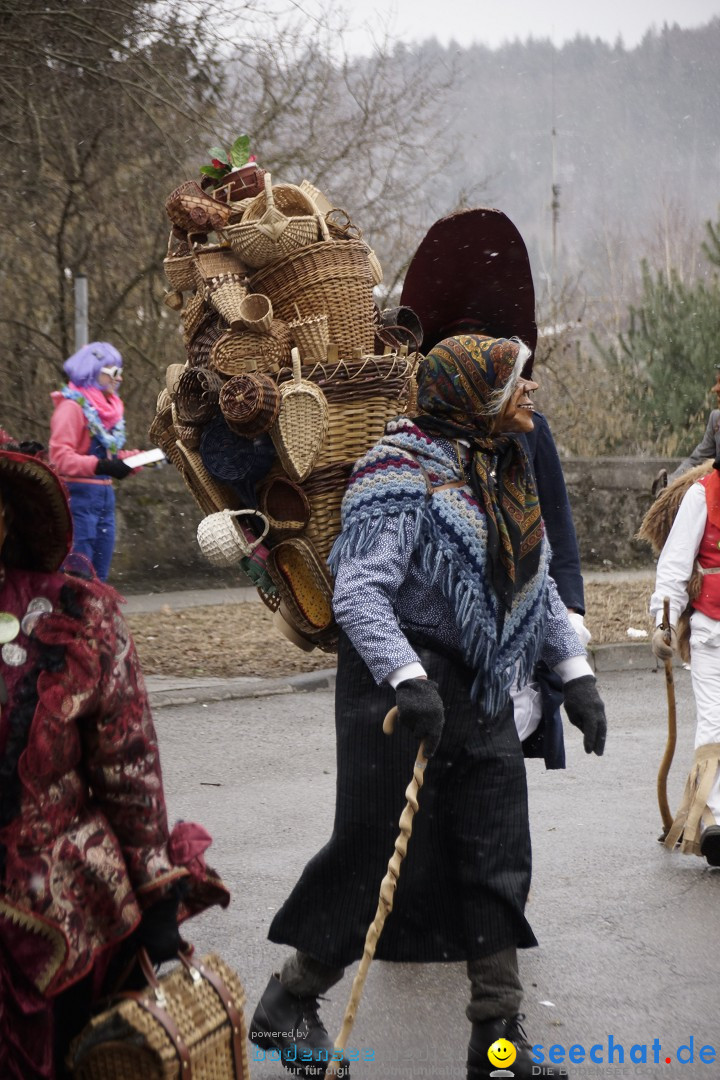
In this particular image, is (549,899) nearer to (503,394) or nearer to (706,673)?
(706,673)

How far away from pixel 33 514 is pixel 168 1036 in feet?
3.08

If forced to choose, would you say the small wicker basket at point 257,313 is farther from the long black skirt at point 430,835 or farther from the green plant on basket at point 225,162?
the long black skirt at point 430,835

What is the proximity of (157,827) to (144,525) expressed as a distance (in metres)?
10.7

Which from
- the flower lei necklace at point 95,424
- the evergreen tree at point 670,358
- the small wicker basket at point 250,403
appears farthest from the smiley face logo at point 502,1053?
the evergreen tree at point 670,358

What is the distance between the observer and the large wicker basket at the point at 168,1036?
2494 mm

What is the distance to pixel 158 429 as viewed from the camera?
15.0ft

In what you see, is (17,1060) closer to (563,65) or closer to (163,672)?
(163,672)

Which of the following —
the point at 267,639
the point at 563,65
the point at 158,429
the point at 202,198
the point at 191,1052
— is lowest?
the point at 267,639

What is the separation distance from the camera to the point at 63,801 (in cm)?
253

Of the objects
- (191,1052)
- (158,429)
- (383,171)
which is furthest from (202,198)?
(383,171)

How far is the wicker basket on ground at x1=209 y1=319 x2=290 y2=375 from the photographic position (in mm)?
4246

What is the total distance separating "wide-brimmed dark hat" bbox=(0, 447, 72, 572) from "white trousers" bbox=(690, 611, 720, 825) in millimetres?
3810

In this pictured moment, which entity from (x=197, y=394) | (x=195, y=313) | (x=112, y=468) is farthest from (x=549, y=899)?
(x=112, y=468)

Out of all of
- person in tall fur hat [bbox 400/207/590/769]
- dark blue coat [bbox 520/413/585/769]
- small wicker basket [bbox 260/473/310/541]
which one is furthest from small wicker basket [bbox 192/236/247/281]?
dark blue coat [bbox 520/413/585/769]
